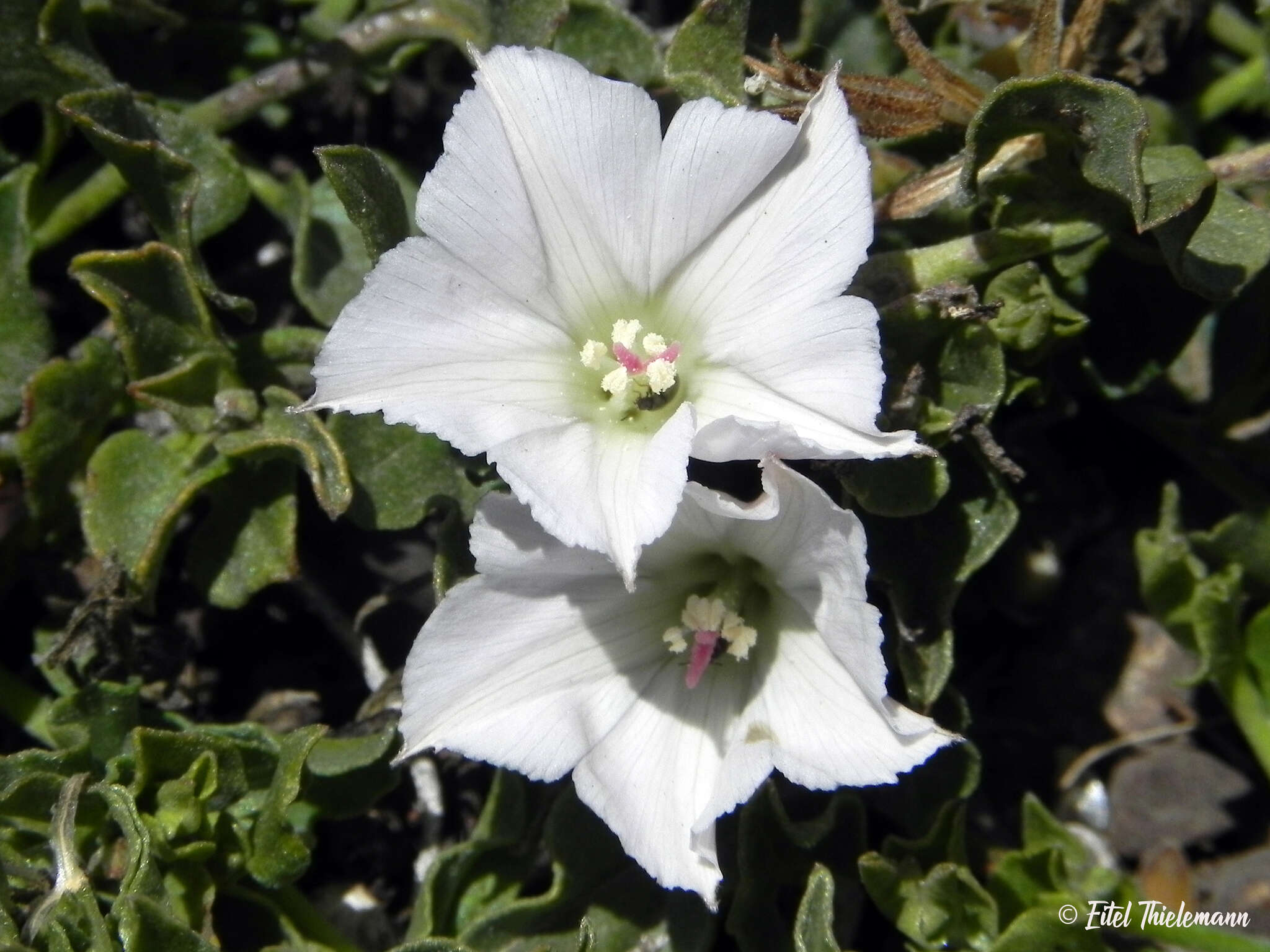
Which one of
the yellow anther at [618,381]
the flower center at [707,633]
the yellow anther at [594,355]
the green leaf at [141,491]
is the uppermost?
the yellow anther at [618,381]

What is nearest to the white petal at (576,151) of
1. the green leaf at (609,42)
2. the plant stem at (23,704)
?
the green leaf at (609,42)

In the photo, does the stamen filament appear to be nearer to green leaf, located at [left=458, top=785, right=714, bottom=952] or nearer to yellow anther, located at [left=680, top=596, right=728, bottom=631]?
yellow anther, located at [left=680, top=596, right=728, bottom=631]

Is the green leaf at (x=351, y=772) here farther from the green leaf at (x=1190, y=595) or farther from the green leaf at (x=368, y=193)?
the green leaf at (x=1190, y=595)

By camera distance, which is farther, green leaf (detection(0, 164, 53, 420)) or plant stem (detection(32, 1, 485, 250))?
plant stem (detection(32, 1, 485, 250))

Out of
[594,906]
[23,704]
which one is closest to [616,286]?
[594,906]

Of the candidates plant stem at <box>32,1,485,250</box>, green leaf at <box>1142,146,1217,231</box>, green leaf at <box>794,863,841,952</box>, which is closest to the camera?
green leaf at <box>1142,146,1217,231</box>

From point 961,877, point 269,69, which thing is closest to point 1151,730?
point 961,877

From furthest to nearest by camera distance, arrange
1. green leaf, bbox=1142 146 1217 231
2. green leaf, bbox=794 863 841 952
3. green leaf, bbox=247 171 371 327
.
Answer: green leaf, bbox=247 171 371 327, green leaf, bbox=794 863 841 952, green leaf, bbox=1142 146 1217 231

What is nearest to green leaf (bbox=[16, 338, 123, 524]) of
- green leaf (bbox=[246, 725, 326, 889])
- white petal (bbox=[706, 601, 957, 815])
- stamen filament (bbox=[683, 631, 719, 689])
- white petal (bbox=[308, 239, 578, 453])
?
green leaf (bbox=[246, 725, 326, 889])
